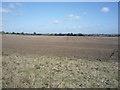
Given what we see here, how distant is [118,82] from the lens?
4004 mm

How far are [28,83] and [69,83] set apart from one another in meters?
1.57

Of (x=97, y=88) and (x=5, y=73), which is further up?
(x=5, y=73)

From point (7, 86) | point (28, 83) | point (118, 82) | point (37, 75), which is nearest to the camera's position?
point (7, 86)

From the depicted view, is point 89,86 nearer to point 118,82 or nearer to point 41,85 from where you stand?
point 118,82

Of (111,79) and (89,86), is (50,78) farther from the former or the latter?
(111,79)

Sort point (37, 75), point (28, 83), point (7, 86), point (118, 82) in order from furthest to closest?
1. point (37, 75)
2. point (118, 82)
3. point (28, 83)
4. point (7, 86)

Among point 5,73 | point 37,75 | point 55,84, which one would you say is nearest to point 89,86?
point 55,84

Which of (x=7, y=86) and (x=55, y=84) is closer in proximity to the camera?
(x=7, y=86)

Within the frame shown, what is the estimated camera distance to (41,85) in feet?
11.6

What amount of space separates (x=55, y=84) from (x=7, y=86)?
171 cm

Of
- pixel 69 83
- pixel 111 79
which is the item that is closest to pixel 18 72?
pixel 69 83

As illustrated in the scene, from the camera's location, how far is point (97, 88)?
11.6 ft

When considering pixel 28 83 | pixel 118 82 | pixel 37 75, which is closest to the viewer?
pixel 28 83

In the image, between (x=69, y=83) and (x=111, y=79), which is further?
(x=111, y=79)
